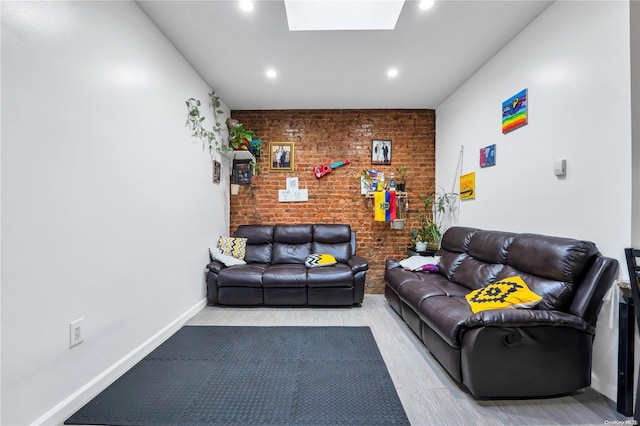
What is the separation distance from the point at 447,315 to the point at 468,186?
1985 mm

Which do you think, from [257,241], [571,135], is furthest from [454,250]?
[257,241]

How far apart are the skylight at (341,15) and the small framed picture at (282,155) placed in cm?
192

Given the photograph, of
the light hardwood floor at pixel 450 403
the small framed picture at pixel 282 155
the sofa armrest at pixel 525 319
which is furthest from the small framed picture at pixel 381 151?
the sofa armrest at pixel 525 319

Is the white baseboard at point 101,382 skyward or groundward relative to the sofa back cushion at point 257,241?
groundward

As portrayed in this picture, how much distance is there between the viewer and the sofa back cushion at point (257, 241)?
150 inches

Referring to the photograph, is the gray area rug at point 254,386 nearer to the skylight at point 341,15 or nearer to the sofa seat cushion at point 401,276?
the sofa seat cushion at point 401,276

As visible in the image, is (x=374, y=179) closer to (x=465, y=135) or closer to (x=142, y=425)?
(x=465, y=135)

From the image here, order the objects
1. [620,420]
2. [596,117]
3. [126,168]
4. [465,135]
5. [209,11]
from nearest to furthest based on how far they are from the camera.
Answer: [620,420]
[596,117]
[126,168]
[209,11]
[465,135]

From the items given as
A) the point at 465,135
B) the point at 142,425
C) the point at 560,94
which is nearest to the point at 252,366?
the point at 142,425

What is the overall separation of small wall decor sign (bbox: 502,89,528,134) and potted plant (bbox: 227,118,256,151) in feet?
10.2

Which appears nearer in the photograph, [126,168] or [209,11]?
[126,168]

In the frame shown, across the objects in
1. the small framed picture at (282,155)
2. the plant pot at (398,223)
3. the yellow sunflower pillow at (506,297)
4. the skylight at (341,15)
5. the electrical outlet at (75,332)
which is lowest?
the electrical outlet at (75,332)

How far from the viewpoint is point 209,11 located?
2.13 metres

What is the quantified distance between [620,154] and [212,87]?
3925 mm
